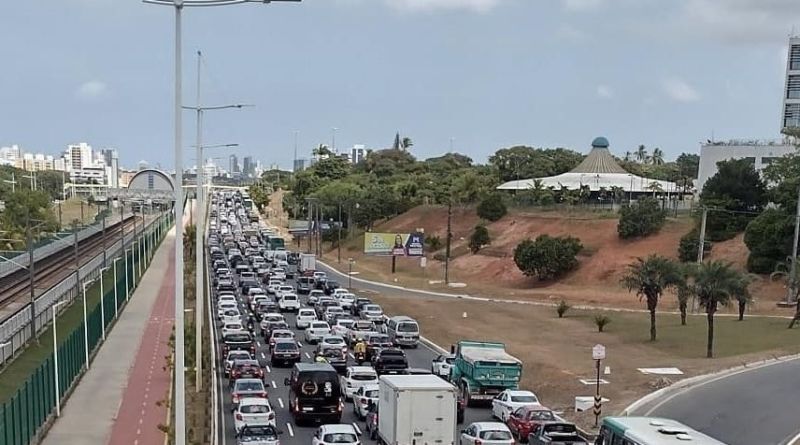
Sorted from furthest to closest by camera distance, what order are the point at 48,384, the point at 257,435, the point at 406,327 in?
1. the point at 406,327
2. the point at 48,384
3. the point at 257,435

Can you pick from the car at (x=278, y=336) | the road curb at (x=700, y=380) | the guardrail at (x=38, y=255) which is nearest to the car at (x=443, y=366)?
the road curb at (x=700, y=380)

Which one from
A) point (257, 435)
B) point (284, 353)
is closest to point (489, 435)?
point (257, 435)

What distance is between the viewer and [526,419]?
1075 inches

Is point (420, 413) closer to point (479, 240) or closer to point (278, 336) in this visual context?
point (278, 336)

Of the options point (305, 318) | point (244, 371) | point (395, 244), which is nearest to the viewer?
point (244, 371)

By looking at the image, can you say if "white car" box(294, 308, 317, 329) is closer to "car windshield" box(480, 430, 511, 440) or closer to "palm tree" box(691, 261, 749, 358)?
"palm tree" box(691, 261, 749, 358)

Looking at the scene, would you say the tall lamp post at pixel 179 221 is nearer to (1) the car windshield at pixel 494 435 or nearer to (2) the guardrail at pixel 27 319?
(1) the car windshield at pixel 494 435

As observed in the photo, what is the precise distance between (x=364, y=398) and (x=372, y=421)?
1.77m

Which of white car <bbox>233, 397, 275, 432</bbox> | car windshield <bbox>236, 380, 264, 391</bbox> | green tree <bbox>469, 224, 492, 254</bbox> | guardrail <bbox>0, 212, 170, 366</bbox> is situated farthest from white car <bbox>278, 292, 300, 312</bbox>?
green tree <bbox>469, 224, 492, 254</bbox>

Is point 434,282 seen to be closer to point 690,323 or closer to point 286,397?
point 690,323

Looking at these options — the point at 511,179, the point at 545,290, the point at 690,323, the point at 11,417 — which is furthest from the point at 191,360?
the point at 511,179

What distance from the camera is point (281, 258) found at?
333ft

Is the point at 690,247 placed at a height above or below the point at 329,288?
above

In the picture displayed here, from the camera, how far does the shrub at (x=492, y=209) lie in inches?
4451
